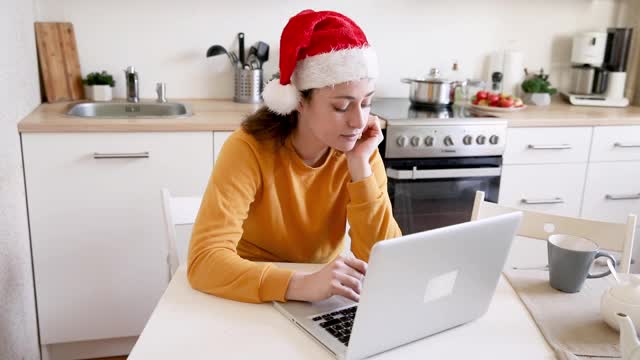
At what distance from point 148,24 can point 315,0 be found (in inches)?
31.0

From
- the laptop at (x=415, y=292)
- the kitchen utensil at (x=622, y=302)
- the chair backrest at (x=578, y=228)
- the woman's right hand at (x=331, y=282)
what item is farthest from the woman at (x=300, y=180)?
the kitchen utensil at (x=622, y=302)

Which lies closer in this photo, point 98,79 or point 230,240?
point 230,240

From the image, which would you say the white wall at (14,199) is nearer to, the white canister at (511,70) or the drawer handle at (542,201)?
the drawer handle at (542,201)

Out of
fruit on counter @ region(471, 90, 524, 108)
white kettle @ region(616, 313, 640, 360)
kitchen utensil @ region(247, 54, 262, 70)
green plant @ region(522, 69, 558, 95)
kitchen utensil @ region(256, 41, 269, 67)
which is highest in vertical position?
kitchen utensil @ region(256, 41, 269, 67)

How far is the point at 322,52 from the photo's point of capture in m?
1.34

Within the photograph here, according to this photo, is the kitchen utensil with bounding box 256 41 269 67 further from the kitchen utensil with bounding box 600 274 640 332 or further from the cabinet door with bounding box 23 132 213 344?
the kitchen utensil with bounding box 600 274 640 332

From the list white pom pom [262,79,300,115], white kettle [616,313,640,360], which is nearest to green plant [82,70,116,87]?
white pom pom [262,79,300,115]

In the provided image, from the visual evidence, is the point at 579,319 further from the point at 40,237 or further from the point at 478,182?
the point at 40,237

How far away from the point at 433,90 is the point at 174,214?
4.97ft

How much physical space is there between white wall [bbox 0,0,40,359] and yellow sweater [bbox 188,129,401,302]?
930 mm

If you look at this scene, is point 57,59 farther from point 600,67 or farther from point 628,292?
point 600,67

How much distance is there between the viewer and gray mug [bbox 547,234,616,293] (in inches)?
48.4

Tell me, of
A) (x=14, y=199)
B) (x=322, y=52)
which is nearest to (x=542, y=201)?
(x=322, y=52)

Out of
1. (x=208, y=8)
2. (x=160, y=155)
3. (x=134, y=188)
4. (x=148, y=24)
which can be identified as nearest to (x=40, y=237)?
(x=134, y=188)
